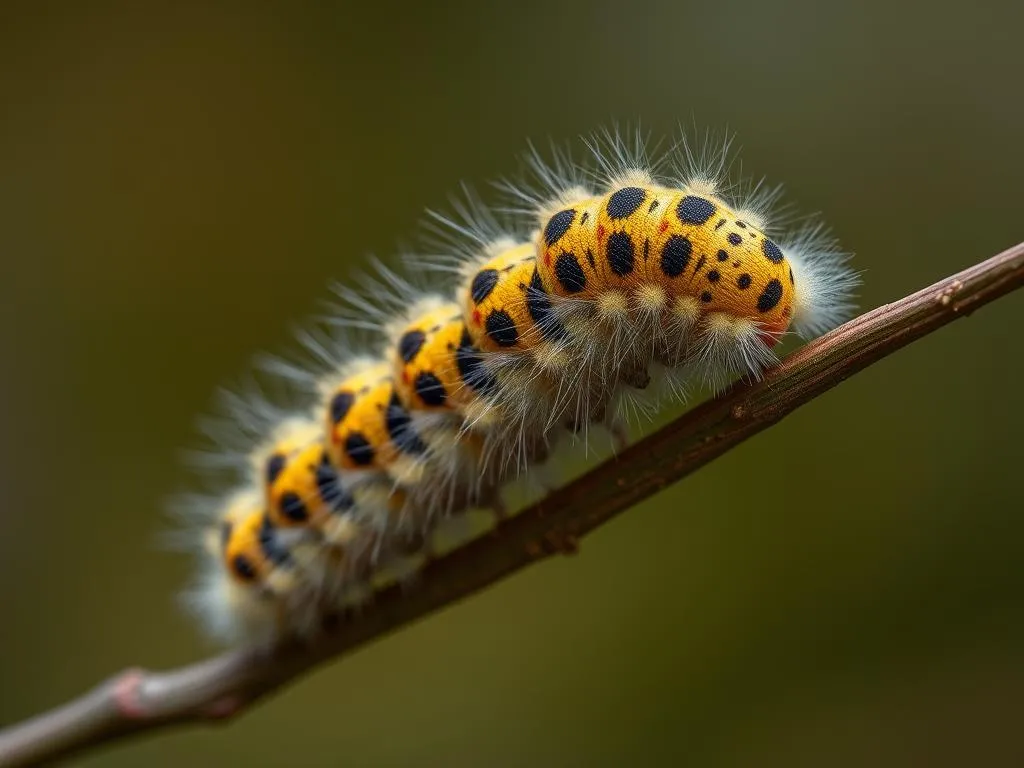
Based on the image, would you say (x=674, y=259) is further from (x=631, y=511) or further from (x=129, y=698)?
(x=631, y=511)

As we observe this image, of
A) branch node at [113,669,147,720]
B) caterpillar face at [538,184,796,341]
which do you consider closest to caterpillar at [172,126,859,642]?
caterpillar face at [538,184,796,341]

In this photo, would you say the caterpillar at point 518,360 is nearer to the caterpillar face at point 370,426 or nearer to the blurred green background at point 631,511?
the caterpillar face at point 370,426

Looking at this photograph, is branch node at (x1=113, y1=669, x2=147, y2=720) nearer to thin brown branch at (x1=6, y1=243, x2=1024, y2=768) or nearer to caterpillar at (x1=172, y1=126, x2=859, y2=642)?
thin brown branch at (x1=6, y1=243, x2=1024, y2=768)

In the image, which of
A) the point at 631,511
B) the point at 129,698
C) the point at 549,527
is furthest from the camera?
the point at 631,511

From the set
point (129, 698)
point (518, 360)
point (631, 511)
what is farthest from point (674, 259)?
point (631, 511)

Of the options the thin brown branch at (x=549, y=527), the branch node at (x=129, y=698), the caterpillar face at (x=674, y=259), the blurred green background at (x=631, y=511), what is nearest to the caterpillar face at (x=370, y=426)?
the thin brown branch at (x=549, y=527)

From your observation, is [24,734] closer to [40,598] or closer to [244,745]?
[244,745]
